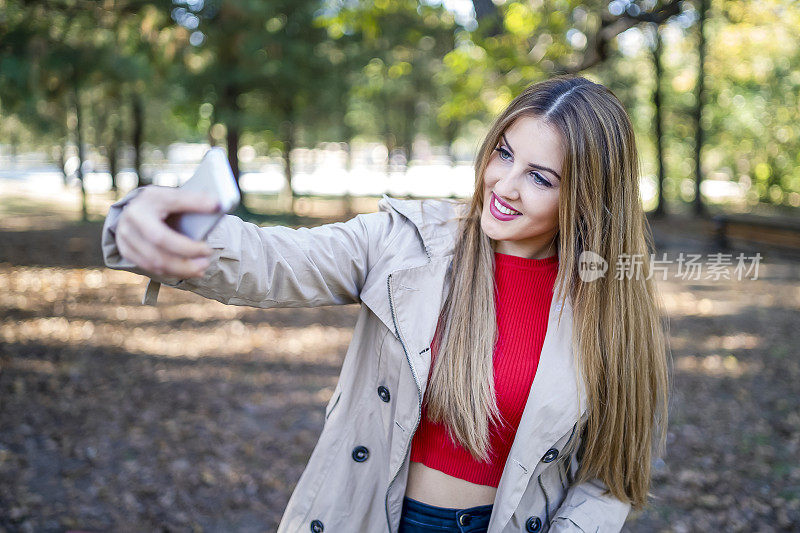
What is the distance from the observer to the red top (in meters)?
1.97

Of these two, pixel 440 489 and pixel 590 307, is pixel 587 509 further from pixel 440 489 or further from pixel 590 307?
pixel 590 307

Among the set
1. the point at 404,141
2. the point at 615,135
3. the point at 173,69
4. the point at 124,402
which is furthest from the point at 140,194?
the point at 404,141

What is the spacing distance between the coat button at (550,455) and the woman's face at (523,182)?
0.65 meters

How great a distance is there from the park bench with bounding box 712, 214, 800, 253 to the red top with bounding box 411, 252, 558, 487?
516 inches

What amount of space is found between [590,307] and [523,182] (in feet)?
1.50

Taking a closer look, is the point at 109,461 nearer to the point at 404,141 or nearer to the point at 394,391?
the point at 394,391

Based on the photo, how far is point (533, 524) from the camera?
2031mm

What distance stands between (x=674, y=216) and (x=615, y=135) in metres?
20.5

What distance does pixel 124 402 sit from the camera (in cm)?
580

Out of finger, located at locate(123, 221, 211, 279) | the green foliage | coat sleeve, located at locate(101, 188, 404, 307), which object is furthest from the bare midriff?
the green foliage

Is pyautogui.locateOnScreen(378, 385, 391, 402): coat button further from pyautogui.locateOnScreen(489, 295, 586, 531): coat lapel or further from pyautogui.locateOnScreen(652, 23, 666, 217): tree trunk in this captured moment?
pyautogui.locateOnScreen(652, 23, 666, 217): tree trunk

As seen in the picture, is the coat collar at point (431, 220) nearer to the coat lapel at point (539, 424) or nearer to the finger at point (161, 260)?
the coat lapel at point (539, 424)

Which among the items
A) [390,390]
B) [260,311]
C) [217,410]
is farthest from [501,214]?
[260,311]

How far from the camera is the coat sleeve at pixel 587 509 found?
201 centimetres
